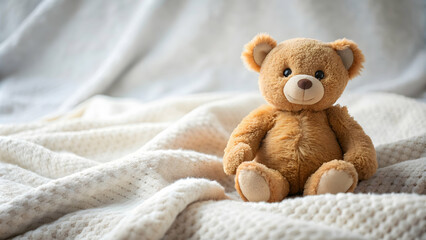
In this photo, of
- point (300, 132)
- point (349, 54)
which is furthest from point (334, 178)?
point (349, 54)

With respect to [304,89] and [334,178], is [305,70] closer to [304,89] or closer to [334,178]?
[304,89]

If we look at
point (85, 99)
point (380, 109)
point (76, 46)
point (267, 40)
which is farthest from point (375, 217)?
point (76, 46)

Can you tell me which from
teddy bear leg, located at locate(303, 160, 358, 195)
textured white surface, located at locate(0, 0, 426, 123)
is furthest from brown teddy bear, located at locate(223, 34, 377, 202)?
textured white surface, located at locate(0, 0, 426, 123)

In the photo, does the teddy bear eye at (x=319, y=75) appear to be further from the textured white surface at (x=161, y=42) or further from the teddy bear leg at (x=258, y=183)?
the textured white surface at (x=161, y=42)

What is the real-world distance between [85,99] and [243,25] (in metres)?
0.75

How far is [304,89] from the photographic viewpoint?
589mm

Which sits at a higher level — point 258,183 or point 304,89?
point 304,89

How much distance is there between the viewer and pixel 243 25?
1585mm

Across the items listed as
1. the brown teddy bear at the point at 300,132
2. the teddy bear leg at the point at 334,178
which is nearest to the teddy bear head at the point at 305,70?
the brown teddy bear at the point at 300,132

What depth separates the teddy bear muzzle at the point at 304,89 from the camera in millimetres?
588

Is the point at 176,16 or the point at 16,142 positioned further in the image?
the point at 176,16

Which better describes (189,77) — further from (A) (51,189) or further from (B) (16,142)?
(A) (51,189)

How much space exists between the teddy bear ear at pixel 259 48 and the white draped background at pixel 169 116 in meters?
0.22

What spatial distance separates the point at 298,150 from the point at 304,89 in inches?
4.0
